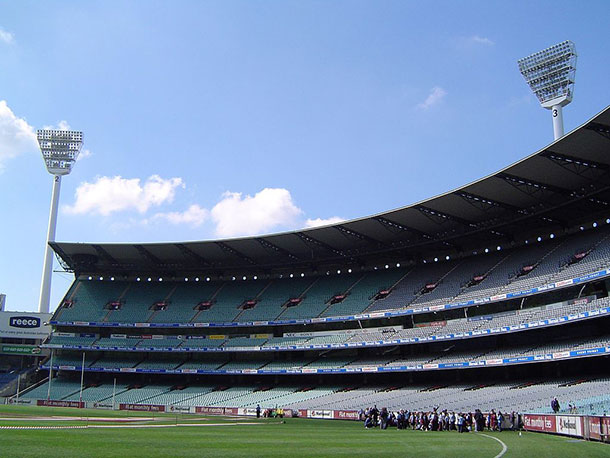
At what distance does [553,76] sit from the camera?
187 feet

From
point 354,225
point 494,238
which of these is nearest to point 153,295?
point 354,225

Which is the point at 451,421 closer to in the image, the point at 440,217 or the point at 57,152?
the point at 440,217

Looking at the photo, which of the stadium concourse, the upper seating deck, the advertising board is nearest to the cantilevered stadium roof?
the stadium concourse

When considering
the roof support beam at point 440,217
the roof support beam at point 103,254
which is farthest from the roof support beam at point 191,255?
the roof support beam at point 440,217

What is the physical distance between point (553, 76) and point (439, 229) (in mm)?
21224

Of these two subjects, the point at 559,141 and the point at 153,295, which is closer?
the point at 559,141

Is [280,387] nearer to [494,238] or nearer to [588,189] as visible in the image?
[494,238]

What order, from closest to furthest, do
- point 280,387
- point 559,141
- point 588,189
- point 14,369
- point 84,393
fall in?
point 559,141 < point 588,189 < point 280,387 < point 84,393 < point 14,369

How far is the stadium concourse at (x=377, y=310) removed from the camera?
125 feet

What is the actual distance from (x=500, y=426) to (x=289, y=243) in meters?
31.4

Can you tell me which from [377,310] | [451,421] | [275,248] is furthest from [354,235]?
[451,421]

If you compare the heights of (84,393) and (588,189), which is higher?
(588,189)

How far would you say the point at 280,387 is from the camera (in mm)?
55688

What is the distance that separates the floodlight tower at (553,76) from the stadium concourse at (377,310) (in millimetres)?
16174
